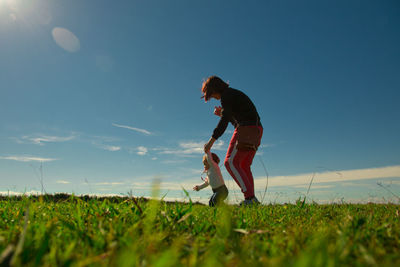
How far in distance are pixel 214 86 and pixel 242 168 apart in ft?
6.92

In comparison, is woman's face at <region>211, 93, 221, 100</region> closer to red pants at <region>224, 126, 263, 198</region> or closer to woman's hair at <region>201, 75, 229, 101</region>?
woman's hair at <region>201, 75, 229, 101</region>

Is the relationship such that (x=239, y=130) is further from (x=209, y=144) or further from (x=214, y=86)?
(x=214, y=86)

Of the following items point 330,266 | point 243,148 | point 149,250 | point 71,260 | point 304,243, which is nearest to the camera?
point 330,266

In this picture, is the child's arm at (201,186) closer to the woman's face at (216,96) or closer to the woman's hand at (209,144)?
the woman's hand at (209,144)

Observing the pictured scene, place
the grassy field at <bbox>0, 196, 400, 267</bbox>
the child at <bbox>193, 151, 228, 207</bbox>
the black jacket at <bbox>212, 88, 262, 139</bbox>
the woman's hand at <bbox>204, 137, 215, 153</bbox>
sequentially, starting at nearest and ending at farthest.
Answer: the grassy field at <bbox>0, 196, 400, 267</bbox>, the woman's hand at <bbox>204, 137, 215, 153</bbox>, the black jacket at <bbox>212, 88, 262, 139</bbox>, the child at <bbox>193, 151, 228, 207</bbox>

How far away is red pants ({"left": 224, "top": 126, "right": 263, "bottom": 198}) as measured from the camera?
21.0 feet

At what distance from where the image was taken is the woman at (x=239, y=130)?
6.31m

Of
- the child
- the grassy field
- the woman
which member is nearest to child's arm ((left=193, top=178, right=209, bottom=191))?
the child

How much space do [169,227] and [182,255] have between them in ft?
1.71

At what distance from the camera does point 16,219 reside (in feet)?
9.01

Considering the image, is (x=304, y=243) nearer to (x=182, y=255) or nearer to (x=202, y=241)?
(x=202, y=241)

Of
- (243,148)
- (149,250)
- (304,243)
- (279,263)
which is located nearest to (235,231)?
(304,243)

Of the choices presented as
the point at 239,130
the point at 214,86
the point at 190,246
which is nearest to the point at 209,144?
the point at 239,130

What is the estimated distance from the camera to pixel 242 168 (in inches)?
259
